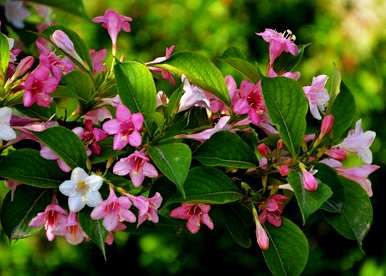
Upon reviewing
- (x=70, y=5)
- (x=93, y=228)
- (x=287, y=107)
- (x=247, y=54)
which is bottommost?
(x=247, y=54)

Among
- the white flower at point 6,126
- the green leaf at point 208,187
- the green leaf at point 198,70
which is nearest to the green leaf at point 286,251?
the green leaf at point 208,187

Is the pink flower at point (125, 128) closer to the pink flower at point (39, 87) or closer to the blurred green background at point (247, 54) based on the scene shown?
the pink flower at point (39, 87)

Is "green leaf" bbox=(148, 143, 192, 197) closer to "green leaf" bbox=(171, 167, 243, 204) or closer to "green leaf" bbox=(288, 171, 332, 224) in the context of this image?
"green leaf" bbox=(171, 167, 243, 204)

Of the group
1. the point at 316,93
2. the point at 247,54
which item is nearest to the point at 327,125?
the point at 316,93

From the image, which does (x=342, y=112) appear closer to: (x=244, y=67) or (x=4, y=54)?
(x=244, y=67)

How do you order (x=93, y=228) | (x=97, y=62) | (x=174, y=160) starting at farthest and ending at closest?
1. (x=97, y=62)
2. (x=93, y=228)
3. (x=174, y=160)

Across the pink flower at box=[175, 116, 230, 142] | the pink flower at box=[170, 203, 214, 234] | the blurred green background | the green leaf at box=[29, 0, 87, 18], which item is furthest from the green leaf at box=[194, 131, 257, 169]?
the blurred green background

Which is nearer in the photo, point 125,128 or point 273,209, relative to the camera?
point 125,128
